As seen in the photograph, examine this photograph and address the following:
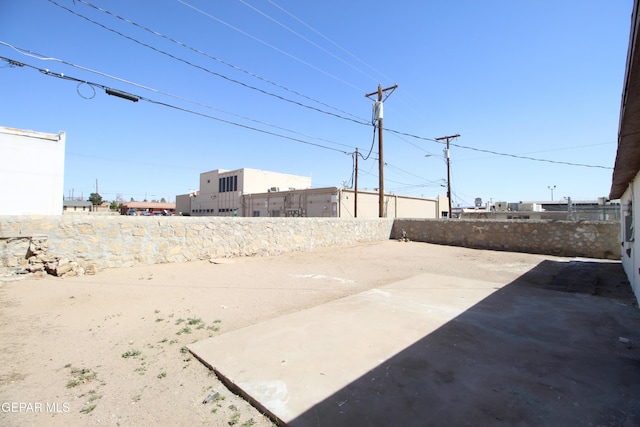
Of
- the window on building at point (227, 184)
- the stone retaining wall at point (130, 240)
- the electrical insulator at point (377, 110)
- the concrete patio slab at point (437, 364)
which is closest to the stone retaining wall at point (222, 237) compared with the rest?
the stone retaining wall at point (130, 240)

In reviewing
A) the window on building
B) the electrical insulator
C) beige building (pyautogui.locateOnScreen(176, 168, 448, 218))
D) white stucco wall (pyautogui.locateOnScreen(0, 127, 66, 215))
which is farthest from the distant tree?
the electrical insulator

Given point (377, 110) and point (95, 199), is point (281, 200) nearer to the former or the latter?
point (377, 110)

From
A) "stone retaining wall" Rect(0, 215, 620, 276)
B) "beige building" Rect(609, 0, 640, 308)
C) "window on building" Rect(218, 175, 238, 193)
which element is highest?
"window on building" Rect(218, 175, 238, 193)

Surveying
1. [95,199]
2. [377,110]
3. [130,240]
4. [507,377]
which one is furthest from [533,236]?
[95,199]

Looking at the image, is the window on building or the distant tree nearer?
the window on building

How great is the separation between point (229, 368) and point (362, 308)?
2.62m

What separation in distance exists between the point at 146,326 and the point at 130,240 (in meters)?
4.80

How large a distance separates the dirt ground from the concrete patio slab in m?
0.37

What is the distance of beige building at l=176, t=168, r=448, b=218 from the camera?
30188 mm

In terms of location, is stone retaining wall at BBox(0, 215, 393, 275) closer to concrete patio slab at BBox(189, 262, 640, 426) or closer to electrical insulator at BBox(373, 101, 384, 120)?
concrete patio slab at BBox(189, 262, 640, 426)

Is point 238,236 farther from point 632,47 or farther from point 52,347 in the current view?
point 632,47

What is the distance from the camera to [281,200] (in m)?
34.3

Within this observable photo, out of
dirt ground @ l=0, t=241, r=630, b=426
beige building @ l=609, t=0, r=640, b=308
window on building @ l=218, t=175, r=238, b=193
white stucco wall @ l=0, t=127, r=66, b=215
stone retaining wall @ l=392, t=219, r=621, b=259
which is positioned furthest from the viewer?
window on building @ l=218, t=175, r=238, b=193

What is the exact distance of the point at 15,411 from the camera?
2455mm
